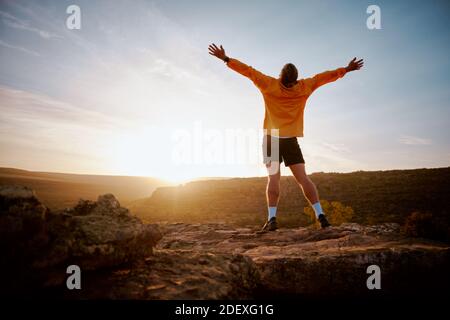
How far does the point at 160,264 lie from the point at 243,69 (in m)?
4.05

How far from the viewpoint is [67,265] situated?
75.5 inches

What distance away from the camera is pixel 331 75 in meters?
5.59

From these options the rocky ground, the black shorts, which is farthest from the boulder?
the black shorts

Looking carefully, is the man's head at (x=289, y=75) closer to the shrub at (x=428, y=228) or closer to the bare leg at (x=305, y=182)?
the bare leg at (x=305, y=182)

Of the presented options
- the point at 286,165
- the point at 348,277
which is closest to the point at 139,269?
the point at 348,277

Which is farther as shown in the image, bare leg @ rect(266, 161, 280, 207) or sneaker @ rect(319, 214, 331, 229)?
bare leg @ rect(266, 161, 280, 207)

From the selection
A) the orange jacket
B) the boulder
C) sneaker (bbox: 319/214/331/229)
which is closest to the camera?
the boulder

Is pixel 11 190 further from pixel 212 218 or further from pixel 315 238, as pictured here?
pixel 212 218

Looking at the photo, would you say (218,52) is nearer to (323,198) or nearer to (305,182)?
(305,182)

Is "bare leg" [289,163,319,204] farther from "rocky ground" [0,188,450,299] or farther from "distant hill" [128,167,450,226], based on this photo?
"distant hill" [128,167,450,226]

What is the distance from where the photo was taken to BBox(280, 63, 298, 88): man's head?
205 inches

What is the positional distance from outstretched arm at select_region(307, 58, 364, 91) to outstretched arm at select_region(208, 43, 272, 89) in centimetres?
95

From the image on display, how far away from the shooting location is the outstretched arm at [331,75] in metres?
5.50

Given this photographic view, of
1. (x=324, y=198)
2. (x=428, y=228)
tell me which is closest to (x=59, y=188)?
(x=324, y=198)
